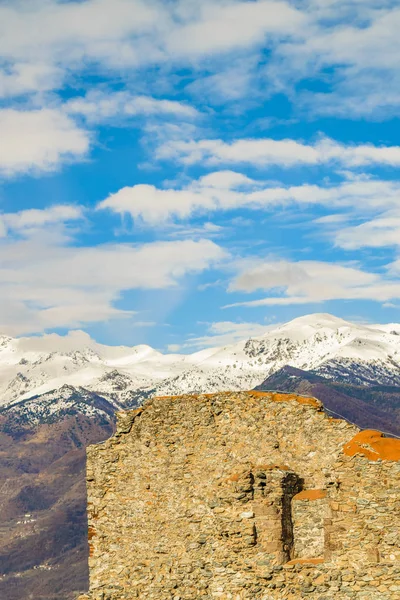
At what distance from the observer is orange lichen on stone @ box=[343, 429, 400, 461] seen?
18766mm

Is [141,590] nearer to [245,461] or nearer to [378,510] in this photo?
[245,461]

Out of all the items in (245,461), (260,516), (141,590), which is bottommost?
(141,590)

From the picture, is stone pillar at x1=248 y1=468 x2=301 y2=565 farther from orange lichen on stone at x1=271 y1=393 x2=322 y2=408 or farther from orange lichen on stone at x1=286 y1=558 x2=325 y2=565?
orange lichen on stone at x1=271 y1=393 x2=322 y2=408

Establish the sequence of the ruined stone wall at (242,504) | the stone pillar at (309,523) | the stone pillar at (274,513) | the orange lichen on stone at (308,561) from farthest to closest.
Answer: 1. the stone pillar at (309,523)
2. the stone pillar at (274,513)
3. the orange lichen on stone at (308,561)
4. the ruined stone wall at (242,504)

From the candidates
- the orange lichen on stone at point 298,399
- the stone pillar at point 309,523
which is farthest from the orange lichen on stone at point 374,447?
the orange lichen on stone at point 298,399

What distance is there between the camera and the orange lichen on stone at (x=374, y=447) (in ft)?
61.6

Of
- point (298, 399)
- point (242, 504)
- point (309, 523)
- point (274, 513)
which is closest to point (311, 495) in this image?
point (309, 523)

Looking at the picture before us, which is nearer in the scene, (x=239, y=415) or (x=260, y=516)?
(x=260, y=516)

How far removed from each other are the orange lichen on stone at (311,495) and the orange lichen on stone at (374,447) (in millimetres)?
1879

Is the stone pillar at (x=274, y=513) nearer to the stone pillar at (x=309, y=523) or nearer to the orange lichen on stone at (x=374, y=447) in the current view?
the stone pillar at (x=309, y=523)

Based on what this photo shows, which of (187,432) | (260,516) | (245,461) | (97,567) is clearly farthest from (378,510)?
(97,567)

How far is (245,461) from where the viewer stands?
22.7 metres

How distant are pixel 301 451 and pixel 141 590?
549 cm

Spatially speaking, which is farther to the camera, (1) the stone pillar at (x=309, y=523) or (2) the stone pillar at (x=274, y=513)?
(1) the stone pillar at (x=309, y=523)
